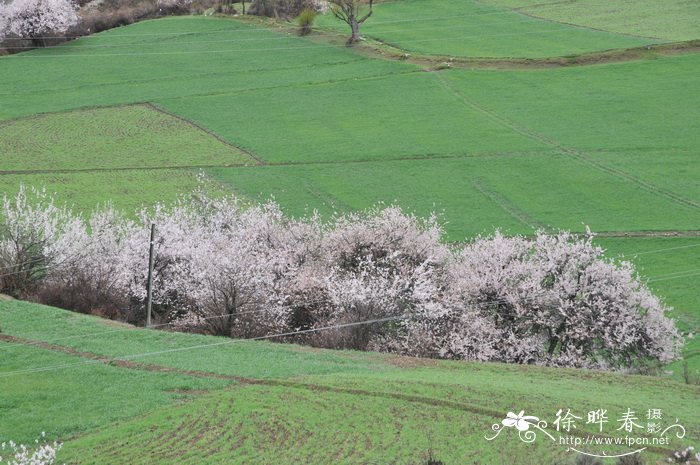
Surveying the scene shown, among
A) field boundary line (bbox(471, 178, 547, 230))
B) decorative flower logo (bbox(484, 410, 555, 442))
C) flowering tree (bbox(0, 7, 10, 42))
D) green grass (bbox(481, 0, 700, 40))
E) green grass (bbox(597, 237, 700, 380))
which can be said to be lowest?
green grass (bbox(597, 237, 700, 380))

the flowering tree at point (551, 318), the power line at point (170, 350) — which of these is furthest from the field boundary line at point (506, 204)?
the power line at point (170, 350)

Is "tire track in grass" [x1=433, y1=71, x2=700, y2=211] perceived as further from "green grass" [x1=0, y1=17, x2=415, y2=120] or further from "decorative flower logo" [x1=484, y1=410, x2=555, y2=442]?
"decorative flower logo" [x1=484, y1=410, x2=555, y2=442]

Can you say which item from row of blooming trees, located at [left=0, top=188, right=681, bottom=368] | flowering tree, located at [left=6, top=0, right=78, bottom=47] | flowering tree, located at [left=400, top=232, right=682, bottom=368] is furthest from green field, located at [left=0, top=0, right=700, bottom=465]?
row of blooming trees, located at [left=0, top=188, right=681, bottom=368]

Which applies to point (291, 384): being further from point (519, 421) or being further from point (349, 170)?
point (349, 170)

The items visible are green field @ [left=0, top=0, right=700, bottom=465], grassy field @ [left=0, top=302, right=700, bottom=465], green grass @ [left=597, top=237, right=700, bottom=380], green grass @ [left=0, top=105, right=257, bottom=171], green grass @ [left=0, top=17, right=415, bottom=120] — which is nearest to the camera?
grassy field @ [left=0, top=302, right=700, bottom=465]

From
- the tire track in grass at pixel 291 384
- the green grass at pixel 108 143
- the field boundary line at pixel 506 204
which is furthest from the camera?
the green grass at pixel 108 143

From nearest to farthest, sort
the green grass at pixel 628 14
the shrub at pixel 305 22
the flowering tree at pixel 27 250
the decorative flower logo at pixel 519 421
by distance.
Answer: the decorative flower logo at pixel 519 421 → the flowering tree at pixel 27 250 → the green grass at pixel 628 14 → the shrub at pixel 305 22

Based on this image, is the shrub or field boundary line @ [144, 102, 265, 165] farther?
the shrub

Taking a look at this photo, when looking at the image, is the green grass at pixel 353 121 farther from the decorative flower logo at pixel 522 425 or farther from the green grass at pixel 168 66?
the decorative flower logo at pixel 522 425

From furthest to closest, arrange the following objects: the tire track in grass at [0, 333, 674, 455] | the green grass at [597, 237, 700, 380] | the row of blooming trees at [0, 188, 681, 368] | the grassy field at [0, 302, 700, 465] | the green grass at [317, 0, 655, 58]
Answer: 1. the green grass at [317, 0, 655, 58]
2. the green grass at [597, 237, 700, 380]
3. the row of blooming trees at [0, 188, 681, 368]
4. the tire track in grass at [0, 333, 674, 455]
5. the grassy field at [0, 302, 700, 465]
